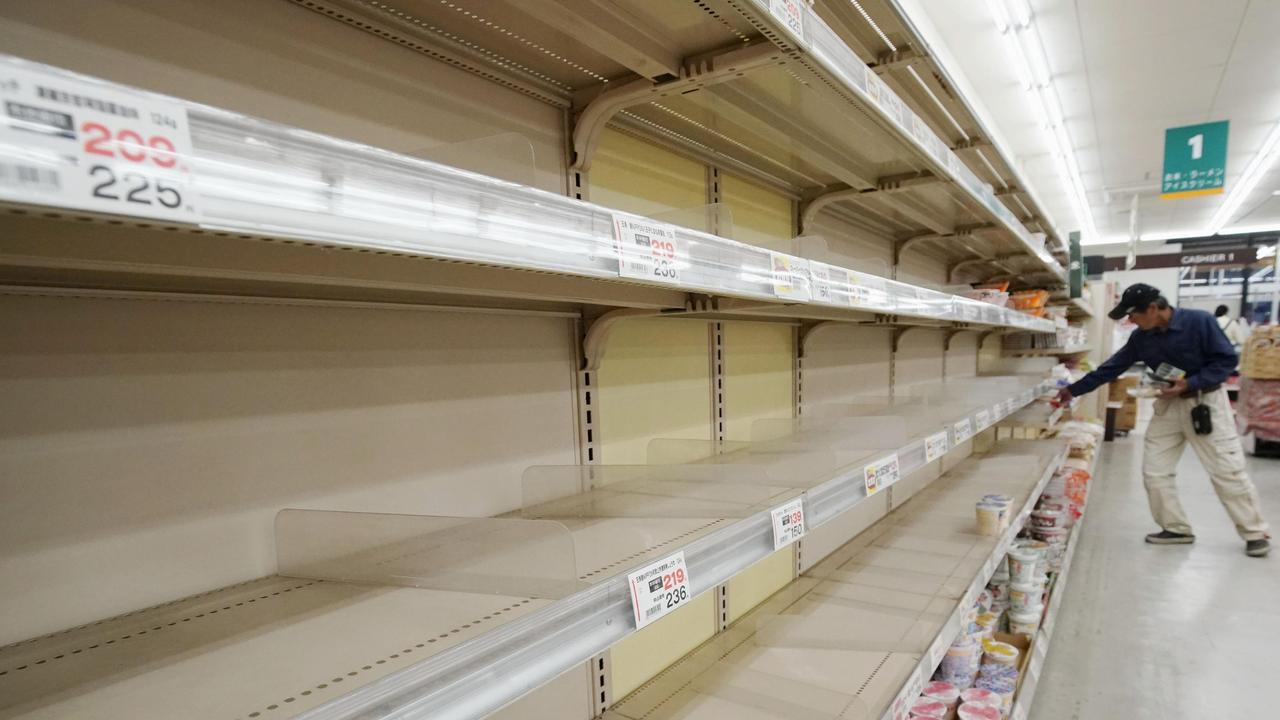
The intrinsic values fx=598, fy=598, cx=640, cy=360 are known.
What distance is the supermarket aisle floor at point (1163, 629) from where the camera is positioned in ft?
6.79

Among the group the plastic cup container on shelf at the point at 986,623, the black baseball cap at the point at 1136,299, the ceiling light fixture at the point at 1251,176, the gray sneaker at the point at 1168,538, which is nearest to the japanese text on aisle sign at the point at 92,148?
the plastic cup container on shelf at the point at 986,623

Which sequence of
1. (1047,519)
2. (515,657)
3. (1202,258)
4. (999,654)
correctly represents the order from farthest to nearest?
(1202,258) < (1047,519) < (999,654) < (515,657)

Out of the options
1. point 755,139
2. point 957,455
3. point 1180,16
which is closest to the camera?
point 755,139

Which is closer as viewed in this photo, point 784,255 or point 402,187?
point 402,187

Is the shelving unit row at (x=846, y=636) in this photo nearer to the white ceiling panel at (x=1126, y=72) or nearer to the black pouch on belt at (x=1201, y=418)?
the black pouch on belt at (x=1201, y=418)

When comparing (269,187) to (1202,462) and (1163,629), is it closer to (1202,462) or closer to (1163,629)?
(1163,629)

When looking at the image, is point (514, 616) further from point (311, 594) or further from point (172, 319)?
point (172, 319)

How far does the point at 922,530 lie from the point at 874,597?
73 cm

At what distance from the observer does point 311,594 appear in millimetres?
727

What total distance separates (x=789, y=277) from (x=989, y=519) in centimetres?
168

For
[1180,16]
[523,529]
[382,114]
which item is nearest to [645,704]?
[523,529]

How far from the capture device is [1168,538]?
3.58 metres

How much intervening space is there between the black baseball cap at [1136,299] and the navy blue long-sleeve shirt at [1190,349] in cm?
23

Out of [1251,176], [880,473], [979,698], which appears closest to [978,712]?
[979,698]
